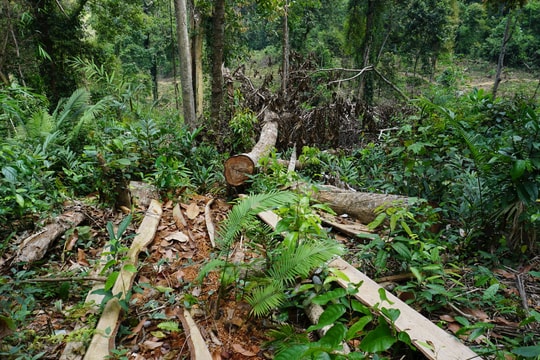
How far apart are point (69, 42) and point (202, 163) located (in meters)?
7.32

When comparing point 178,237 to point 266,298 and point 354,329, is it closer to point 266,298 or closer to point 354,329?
point 266,298

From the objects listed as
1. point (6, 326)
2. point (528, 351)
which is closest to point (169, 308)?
point (6, 326)

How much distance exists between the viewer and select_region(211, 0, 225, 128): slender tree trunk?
5.80 m

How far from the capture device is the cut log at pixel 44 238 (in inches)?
109

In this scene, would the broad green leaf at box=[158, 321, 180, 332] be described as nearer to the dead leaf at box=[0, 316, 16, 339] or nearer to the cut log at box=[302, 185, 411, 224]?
the dead leaf at box=[0, 316, 16, 339]

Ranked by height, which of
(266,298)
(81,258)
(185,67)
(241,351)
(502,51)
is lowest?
(241,351)

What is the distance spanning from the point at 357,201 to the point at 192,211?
2066mm

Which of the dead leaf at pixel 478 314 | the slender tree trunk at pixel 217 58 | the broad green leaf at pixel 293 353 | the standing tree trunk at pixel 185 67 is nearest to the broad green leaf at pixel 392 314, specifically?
the broad green leaf at pixel 293 353

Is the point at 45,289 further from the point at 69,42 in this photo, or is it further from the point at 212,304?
the point at 69,42

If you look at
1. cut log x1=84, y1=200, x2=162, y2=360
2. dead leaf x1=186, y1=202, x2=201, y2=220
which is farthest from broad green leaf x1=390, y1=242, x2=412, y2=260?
Result: dead leaf x1=186, y1=202, x2=201, y2=220

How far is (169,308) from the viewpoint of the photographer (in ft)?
7.92

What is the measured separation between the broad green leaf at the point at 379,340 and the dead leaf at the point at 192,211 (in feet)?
9.21

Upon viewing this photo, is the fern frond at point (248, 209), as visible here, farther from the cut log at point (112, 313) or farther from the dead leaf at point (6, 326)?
the dead leaf at point (6, 326)

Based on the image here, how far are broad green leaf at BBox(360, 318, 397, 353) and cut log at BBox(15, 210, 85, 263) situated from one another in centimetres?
277
